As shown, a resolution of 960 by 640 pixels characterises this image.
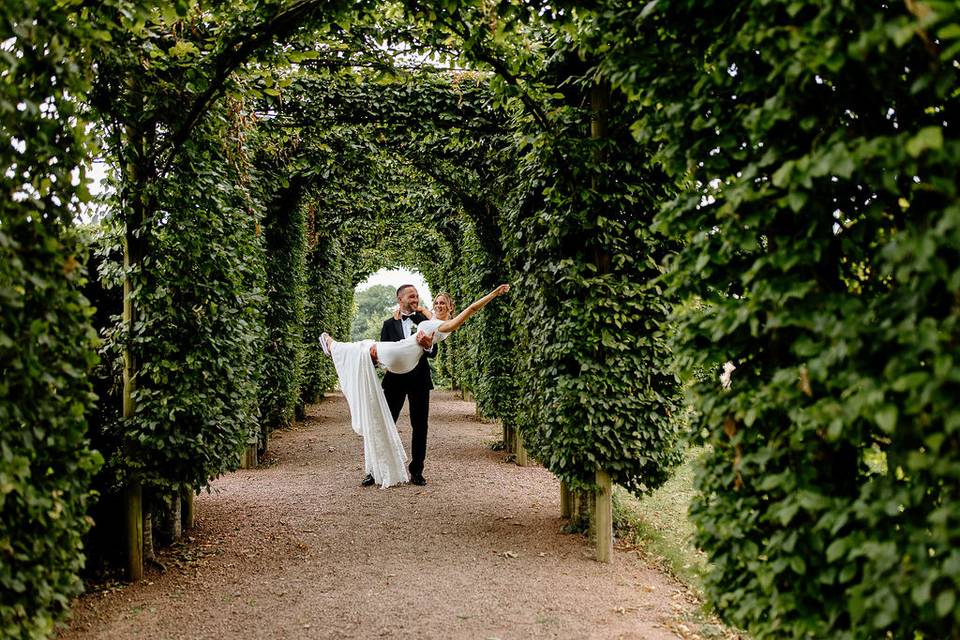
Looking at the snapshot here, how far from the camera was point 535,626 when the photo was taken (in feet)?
13.1

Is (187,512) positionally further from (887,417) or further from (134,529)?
(887,417)

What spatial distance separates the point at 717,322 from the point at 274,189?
7.72 m

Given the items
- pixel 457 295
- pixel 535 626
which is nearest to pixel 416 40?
pixel 535 626

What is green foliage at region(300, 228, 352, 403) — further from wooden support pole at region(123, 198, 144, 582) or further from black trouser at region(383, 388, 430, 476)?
wooden support pole at region(123, 198, 144, 582)

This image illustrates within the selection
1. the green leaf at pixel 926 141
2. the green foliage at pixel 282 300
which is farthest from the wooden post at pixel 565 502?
the green foliage at pixel 282 300

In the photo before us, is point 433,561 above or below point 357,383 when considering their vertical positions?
below

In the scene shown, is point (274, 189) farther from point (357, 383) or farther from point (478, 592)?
point (478, 592)

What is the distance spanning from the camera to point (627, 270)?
17.1 ft

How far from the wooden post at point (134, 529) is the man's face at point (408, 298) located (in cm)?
379

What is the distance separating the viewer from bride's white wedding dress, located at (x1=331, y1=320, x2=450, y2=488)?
7.49 m

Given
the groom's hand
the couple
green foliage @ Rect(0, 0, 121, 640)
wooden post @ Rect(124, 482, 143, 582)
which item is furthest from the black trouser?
green foliage @ Rect(0, 0, 121, 640)

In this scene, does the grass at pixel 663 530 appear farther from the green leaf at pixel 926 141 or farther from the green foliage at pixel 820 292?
the green leaf at pixel 926 141

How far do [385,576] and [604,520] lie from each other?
1812mm

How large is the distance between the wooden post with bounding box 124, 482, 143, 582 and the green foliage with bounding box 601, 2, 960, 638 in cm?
401
